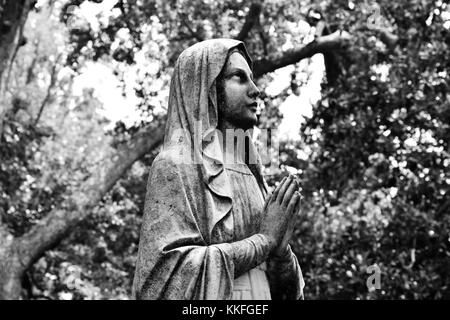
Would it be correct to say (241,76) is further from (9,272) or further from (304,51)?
(304,51)

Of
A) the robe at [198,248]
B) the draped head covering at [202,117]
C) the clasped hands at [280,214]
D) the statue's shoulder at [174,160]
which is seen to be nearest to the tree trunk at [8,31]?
the draped head covering at [202,117]

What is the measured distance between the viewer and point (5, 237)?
51.9 feet

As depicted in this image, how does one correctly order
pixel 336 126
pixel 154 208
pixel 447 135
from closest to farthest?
pixel 154 208
pixel 447 135
pixel 336 126

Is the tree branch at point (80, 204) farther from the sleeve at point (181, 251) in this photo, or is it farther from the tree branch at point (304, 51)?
the sleeve at point (181, 251)

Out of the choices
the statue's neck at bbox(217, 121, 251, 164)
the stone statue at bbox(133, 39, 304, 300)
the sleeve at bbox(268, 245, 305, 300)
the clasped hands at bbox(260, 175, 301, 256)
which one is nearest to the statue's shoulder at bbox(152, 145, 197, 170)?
the stone statue at bbox(133, 39, 304, 300)

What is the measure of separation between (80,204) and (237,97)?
1046 centimetres

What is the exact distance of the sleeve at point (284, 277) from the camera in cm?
581

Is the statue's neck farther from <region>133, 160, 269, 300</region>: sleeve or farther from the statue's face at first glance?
<region>133, 160, 269, 300</region>: sleeve

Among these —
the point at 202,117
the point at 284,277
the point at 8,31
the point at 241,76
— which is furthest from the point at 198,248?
the point at 8,31

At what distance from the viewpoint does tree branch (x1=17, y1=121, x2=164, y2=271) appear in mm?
15469

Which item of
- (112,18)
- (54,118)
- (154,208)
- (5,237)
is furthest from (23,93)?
(154,208)

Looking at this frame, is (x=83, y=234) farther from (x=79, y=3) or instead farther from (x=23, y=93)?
(x=79, y=3)

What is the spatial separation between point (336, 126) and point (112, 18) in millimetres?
4471

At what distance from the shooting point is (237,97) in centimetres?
597
